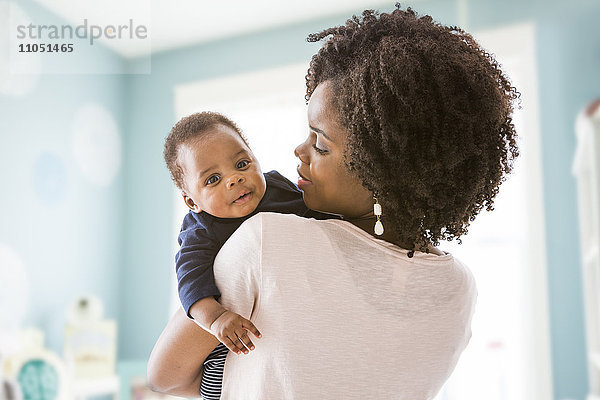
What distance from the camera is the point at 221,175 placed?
3.08 ft

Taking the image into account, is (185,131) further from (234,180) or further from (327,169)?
(327,169)

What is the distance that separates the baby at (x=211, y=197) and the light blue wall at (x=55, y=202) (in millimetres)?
2303

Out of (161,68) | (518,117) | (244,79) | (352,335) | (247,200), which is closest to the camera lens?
(352,335)

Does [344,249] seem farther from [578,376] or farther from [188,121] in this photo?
[578,376]

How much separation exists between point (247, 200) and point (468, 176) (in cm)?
35


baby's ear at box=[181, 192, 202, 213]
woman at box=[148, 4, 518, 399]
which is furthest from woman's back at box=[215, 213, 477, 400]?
baby's ear at box=[181, 192, 202, 213]

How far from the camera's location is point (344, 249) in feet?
2.26

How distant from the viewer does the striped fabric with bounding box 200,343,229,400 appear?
75 cm

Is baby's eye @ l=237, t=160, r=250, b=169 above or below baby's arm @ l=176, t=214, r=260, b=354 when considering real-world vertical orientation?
above

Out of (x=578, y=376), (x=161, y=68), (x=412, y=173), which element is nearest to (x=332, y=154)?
(x=412, y=173)

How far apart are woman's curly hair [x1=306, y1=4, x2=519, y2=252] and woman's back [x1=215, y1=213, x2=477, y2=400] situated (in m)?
0.07

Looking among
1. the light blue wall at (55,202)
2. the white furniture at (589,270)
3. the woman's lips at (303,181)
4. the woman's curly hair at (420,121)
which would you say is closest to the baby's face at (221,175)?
the woman's lips at (303,181)

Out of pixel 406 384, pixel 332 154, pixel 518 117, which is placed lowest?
pixel 406 384

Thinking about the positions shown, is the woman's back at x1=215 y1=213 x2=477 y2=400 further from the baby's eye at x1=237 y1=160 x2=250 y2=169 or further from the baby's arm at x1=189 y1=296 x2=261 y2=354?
the baby's eye at x1=237 y1=160 x2=250 y2=169
